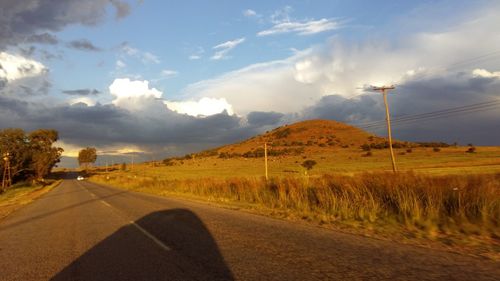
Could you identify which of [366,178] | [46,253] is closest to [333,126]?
[366,178]

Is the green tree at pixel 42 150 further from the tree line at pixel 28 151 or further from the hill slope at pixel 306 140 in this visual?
the hill slope at pixel 306 140

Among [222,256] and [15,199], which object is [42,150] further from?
[222,256]

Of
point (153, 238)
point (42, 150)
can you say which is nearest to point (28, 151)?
point (42, 150)

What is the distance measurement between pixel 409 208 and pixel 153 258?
7655 mm

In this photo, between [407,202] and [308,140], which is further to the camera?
[308,140]

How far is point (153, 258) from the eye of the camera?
26.6 ft

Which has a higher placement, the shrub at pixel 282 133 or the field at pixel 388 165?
the shrub at pixel 282 133

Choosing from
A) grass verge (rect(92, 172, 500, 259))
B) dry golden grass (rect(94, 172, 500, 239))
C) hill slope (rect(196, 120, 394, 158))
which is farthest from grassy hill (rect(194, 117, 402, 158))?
grass verge (rect(92, 172, 500, 259))

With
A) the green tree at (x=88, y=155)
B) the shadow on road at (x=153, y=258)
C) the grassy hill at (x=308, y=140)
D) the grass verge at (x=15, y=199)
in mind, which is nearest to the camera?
the shadow on road at (x=153, y=258)

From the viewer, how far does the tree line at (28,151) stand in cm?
7757

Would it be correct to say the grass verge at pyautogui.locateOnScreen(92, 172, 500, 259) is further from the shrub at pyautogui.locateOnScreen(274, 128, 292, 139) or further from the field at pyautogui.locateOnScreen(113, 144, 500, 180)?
the shrub at pyautogui.locateOnScreen(274, 128, 292, 139)

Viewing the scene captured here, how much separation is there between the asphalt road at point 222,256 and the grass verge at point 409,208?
1206mm

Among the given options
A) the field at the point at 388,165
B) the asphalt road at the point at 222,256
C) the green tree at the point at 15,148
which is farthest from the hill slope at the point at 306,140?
the asphalt road at the point at 222,256

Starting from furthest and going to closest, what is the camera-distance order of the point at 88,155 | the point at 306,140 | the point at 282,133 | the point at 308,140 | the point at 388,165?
the point at 88,155 < the point at 282,133 < the point at 306,140 < the point at 308,140 < the point at 388,165
